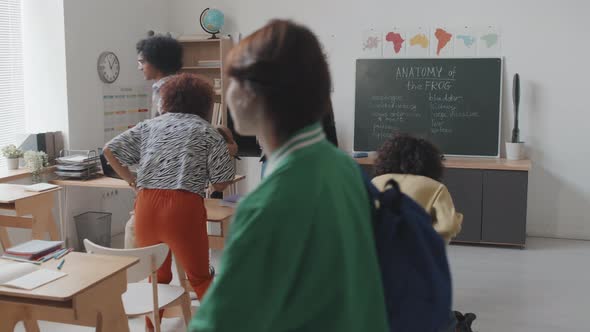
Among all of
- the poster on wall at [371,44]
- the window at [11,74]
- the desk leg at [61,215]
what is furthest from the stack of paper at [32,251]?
the poster on wall at [371,44]

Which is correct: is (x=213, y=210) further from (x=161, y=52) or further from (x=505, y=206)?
(x=505, y=206)

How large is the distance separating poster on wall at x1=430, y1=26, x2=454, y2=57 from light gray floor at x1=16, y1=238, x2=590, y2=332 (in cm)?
180

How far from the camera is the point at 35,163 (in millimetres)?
4586

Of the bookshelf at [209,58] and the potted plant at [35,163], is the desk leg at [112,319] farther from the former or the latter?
the bookshelf at [209,58]

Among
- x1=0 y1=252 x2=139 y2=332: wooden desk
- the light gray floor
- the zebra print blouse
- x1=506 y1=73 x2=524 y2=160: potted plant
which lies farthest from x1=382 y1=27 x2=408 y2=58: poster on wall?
x1=0 y1=252 x2=139 y2=332: wooden desk

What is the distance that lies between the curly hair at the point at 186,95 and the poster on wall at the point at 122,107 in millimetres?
2595

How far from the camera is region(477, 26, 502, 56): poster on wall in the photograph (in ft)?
18.2

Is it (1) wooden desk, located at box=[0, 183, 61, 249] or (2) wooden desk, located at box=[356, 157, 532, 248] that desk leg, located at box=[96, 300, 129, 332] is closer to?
(1) wooden desk, located at box=[0, 183, 61, 249]

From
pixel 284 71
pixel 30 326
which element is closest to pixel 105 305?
pixel 30 326

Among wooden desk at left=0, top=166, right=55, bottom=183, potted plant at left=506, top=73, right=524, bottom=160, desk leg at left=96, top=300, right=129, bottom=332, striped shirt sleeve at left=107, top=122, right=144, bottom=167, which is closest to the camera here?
desk leg at left=96, top=300, right=129, bottom=332

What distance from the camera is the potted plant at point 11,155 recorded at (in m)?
4.64

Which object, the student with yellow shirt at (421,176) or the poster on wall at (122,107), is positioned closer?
the student with yellow shirt at (421,176)

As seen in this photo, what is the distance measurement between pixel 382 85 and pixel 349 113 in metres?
0.43

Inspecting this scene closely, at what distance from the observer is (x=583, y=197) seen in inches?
218
